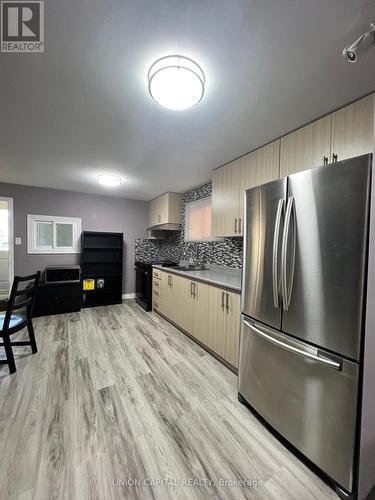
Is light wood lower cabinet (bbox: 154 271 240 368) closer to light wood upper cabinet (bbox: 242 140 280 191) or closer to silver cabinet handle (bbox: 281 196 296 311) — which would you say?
silver cabinet handle (bbox: 281 196 296 311)

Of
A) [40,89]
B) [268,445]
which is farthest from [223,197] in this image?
[268,445]

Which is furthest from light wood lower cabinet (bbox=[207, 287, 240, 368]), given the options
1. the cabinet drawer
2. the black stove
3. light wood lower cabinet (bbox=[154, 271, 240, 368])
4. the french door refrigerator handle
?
the black stove

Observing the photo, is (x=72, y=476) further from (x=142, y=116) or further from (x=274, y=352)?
(x=142, y=116)

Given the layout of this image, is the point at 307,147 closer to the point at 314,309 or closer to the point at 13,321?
the point at 314,309

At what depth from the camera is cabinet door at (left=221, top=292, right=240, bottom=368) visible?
6.82 ft

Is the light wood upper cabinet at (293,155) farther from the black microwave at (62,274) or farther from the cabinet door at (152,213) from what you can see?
the black microwave at (62,274)

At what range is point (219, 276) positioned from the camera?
2.80m

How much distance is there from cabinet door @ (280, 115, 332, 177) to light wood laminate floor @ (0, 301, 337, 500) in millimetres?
2110

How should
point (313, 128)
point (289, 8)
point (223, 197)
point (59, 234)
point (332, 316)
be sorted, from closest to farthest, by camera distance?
1. point (289, 8)
2. point (332, 316)
3. point (313, 128)
4. point (223, 197)
5. point (59, 234)

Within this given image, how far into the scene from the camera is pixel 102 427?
1.46m

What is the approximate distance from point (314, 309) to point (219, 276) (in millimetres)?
1633

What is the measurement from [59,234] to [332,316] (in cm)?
477

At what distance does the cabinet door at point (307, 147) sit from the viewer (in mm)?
1609

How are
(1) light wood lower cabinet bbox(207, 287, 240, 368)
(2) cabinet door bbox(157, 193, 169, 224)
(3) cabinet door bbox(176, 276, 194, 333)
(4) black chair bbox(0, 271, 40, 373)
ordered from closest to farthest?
(4) black chair bbox(0, 271, 40, 373) < (1) light wood lower cabinet bbox(207, 287, 240, 368) < (3) cabinet door bbox(176, 276, 194, 333) < (2) cabinet door bbox(157, 193, 169, 224)
